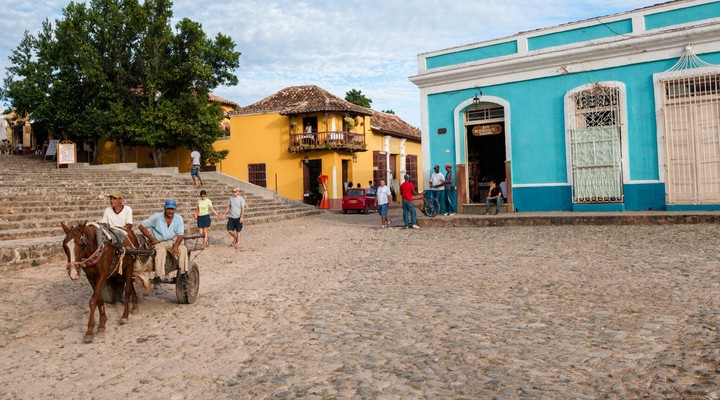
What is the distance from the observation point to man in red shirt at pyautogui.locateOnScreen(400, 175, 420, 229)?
A: 45.4 ft

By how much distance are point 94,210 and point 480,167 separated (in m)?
11.7

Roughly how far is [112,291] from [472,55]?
41.2 ft

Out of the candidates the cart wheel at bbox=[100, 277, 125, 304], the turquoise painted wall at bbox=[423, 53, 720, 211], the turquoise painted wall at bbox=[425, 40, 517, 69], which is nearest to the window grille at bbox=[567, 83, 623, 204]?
the turquoise painted wall at bbox=[423, 53, 720, 211]

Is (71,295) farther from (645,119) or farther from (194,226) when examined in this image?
(645,119)

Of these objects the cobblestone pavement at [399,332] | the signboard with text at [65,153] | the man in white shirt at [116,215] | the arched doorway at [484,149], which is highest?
the signboard with text at [65,153]

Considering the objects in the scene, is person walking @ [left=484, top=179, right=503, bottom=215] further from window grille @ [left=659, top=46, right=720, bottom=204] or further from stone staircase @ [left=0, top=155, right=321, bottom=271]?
stone staircase @ [left=0, top=155, right=321, bottom=271]

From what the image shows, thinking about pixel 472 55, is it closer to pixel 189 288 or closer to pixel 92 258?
pixel 189 288

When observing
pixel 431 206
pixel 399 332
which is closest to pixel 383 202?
pixel 431 206

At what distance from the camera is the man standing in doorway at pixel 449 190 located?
49.4 feet

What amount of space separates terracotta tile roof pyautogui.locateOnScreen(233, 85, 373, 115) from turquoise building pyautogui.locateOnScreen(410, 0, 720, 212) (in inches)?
473

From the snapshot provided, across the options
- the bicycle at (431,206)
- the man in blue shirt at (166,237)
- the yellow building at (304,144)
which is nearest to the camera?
the man in blue shirt at (166,237)

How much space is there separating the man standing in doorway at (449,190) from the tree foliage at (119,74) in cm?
1450

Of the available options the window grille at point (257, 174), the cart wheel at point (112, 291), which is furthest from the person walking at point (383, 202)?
the window grille at point (257, 174)

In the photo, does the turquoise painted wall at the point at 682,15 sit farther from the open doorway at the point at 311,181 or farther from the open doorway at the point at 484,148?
the open doorway at the point at 311,181
